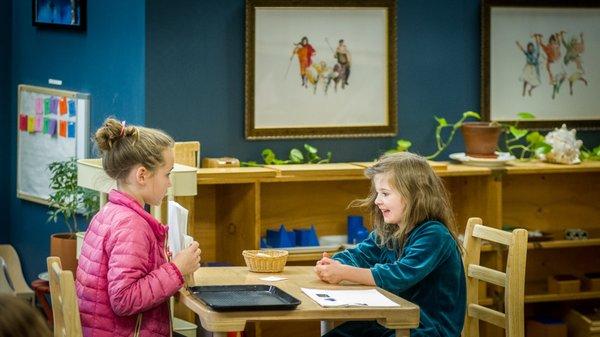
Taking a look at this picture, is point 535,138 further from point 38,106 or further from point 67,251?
point 38,106

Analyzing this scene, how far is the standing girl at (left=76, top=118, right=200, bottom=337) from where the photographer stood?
3.56 m

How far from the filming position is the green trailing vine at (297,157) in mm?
5738

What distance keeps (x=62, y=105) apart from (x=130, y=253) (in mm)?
2991

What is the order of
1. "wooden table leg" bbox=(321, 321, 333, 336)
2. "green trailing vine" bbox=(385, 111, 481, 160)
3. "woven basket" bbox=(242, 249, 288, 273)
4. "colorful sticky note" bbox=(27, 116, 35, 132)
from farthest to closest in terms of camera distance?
"colorful sticky note" bbox=(27, 116, 35, 132), "green trailing vine" bbox=(385, 111, 481, 160), "wooden table leg" bbox=(321, 321, 333, 336), "woven basket" bbox=(242, 249, 288, 273)

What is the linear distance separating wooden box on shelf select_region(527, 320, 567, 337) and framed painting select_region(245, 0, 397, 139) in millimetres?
1337

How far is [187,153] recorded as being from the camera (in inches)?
214

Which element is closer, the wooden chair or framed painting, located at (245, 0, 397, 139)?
framed painting, located at (245, 0, 397, 139)

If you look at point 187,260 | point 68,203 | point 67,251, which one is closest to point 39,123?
point 68,203

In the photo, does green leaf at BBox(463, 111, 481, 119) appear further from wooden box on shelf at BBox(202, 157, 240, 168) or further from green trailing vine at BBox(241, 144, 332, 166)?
wooden box on shelf at BBox(202, 157, 240, 168)

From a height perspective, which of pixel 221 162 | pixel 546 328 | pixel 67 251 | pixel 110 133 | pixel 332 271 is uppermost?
pixel 110 133

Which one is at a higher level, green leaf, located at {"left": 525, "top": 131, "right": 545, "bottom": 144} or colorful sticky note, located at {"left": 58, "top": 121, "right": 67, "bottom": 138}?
colorful sticky note, located at {"left": 58, "top": 121, "right": 67, "bottom": 138}

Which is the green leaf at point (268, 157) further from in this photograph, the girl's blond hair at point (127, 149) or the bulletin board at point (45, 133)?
the girl's blond hair at point (127, 149)

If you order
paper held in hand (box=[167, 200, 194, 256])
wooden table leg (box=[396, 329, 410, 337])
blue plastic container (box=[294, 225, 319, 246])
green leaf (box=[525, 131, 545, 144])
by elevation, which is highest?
green leaf (box=[525, 131, 545, 144])

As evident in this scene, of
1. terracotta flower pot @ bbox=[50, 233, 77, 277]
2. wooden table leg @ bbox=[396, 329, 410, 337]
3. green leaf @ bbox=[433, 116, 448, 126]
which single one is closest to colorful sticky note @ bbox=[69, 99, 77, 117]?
terracotta flower pot @ bbox=[50, 233, 77, 277]
